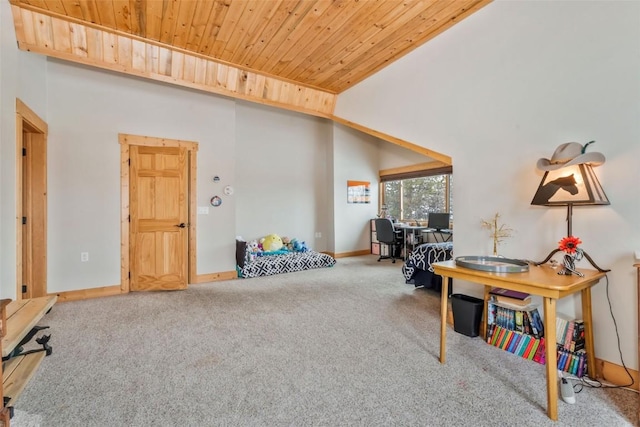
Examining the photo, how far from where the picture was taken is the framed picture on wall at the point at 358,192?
22.8 feet

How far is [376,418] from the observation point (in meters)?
1.63

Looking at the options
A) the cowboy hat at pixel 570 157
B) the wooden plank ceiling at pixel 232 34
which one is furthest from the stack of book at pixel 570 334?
the wooden plank ceiling at pixel 232 34

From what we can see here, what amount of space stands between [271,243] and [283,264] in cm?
71

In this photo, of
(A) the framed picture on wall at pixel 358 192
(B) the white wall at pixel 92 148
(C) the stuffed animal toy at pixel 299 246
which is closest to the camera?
(B) the white wall at pixel 92 148

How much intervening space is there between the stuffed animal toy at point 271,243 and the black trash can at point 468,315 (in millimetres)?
3735

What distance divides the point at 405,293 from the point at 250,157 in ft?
12.8

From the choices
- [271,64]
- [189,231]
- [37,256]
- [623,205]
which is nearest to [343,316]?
[623,205]

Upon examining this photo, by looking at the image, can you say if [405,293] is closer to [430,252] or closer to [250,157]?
[430,252]

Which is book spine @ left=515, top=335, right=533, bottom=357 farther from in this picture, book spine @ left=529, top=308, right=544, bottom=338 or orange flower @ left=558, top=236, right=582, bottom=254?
orange flower @ left=558, top=236, right=582, bottom=254

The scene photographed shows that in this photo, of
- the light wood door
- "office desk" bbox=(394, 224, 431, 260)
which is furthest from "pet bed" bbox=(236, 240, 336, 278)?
"office desk" bbox=(394, 224, 431, 260)

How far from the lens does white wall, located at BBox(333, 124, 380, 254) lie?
6.77 meters

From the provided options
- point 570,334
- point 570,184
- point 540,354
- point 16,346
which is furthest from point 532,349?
point 16,346

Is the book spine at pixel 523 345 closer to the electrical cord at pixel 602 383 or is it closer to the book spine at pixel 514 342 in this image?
the book spine at pixel 514 342

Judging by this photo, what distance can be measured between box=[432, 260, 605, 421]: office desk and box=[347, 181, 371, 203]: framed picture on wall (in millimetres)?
4715
